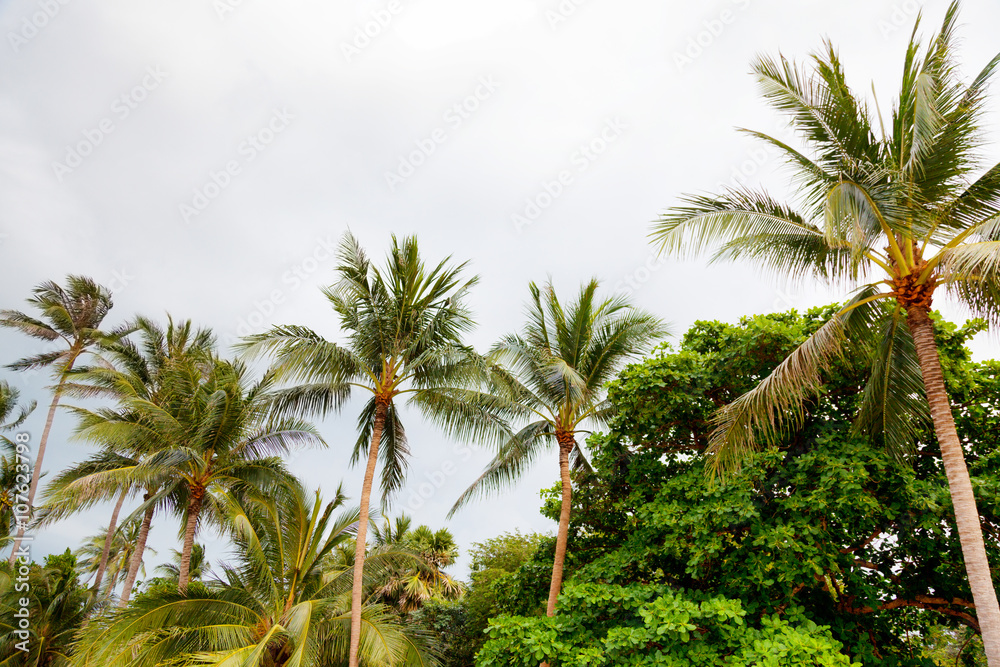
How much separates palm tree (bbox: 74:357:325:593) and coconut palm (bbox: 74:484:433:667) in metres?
0.80

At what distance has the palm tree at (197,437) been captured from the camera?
1349 centimetres

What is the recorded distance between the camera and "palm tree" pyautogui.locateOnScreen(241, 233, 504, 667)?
1227 cm

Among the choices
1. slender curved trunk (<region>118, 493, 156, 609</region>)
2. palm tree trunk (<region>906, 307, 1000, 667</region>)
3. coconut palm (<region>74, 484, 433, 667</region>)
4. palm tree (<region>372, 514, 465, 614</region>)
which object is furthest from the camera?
palm tree (<region>372, 514, 465, 614</region>)

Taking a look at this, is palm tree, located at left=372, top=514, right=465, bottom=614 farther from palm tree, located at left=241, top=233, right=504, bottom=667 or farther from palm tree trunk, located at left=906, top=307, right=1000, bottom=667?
palm tree trunk, located at left=906, top=307, right=1000, bottom=667

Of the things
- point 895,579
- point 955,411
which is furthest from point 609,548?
point 955,411

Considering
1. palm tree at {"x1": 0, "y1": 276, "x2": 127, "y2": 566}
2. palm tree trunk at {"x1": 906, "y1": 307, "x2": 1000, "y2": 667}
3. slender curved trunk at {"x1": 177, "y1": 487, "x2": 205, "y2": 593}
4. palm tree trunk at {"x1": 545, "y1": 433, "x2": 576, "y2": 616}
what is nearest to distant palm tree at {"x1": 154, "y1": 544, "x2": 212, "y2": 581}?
palm tree at {"x1": 0, "y1": 276, "x2": 127, "y2": 566}

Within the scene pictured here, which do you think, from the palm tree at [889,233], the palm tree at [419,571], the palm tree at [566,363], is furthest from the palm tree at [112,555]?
the palm tree at [889,233]

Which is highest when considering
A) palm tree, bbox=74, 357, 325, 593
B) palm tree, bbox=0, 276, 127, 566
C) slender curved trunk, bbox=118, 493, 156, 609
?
palm tree, bbox=0, 276, 127, 566

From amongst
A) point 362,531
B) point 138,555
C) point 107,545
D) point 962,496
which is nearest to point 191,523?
point 138,555

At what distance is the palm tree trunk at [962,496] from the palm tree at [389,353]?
25.3 ft

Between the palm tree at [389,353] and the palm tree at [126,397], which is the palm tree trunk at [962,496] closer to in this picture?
the palm tree at [389,353]

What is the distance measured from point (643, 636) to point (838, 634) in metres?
3.42

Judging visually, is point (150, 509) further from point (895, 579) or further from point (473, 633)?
point (895, 579)
